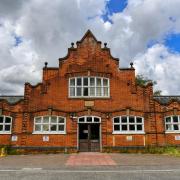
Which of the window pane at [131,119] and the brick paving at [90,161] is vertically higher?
the window pane at [131,119]

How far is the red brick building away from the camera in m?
23.0

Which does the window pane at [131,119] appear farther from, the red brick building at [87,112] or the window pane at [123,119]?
the window pane at [123,119]

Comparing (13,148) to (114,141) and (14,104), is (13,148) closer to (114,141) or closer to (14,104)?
(14,104)

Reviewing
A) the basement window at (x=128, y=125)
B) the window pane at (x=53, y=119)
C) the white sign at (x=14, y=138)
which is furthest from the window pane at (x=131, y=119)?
the white sign at (x=14, y=138)

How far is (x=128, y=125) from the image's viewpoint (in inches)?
915

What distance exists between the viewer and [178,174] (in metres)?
11.6

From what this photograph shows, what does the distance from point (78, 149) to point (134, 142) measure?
4.72m

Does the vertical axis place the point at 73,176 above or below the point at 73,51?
below

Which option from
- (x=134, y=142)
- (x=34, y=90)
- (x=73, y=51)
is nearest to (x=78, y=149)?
(x=134, y=142)

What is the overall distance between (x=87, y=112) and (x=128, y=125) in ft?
11.9

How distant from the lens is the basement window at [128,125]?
23.2m

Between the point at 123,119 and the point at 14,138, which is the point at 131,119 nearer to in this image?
the point at 123,119

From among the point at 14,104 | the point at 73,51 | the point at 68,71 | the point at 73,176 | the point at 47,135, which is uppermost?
the point at 73,51

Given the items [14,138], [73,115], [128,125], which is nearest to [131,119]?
[128,125]
